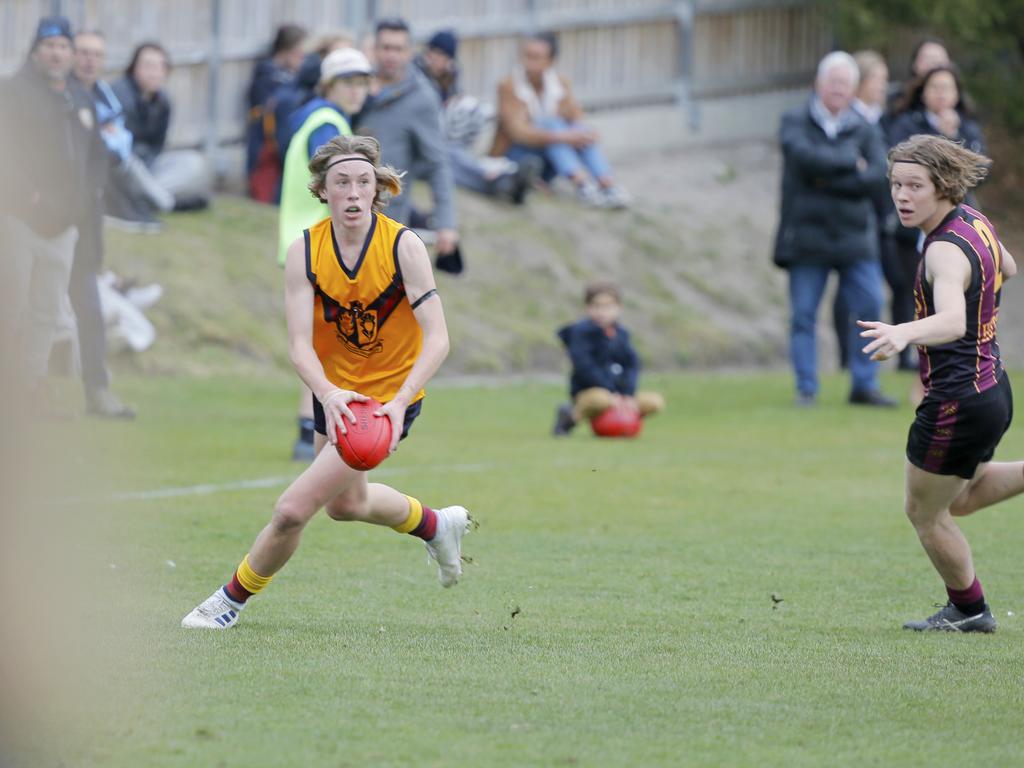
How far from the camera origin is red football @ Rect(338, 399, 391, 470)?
6.34m

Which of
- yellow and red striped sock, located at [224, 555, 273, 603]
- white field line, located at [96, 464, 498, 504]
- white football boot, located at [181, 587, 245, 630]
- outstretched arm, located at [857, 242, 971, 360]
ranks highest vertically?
outstretched arm, located at [857, 242, 971, 360]

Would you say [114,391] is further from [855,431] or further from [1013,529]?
[1013,529]

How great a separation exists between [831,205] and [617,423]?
9.39 feet

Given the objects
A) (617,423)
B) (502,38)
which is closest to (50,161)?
(617,423)

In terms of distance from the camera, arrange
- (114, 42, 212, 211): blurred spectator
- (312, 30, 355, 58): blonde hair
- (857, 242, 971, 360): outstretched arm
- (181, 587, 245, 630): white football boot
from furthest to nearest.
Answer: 1. (114, 42, 212, 211): blurred spectator
2. (312, 30, 355, 58): blonde hair
3. (181, 587, 245, 630): white football boot
4. (857, 242, 971, 360): outstretched arm

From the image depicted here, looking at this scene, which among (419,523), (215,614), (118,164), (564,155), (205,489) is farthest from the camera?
(564,155)

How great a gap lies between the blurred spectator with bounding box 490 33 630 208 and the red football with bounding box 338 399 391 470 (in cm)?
1489

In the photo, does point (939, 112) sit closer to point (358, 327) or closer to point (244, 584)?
point (358, 327)

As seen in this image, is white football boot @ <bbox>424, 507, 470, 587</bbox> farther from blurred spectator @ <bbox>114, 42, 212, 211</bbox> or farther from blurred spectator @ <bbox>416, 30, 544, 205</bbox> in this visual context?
blurred spectator @ <bbox>416, 30, 544, 205</bbox>

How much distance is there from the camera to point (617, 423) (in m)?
13.7

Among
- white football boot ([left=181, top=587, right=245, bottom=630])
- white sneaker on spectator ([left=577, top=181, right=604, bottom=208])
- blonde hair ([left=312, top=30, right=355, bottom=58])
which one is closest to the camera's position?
white football boot ([left=181, top=587, right=245, bottom=630])

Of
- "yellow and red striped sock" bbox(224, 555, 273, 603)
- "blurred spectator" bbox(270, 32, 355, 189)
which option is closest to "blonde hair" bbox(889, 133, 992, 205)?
"yellow and red striped sock" bbox(224, 555, 273, 603)

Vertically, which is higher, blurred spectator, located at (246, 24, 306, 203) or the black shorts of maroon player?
blurred spectator, located at (246, 24, 306, 203)

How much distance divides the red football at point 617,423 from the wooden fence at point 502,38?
24.8ft
